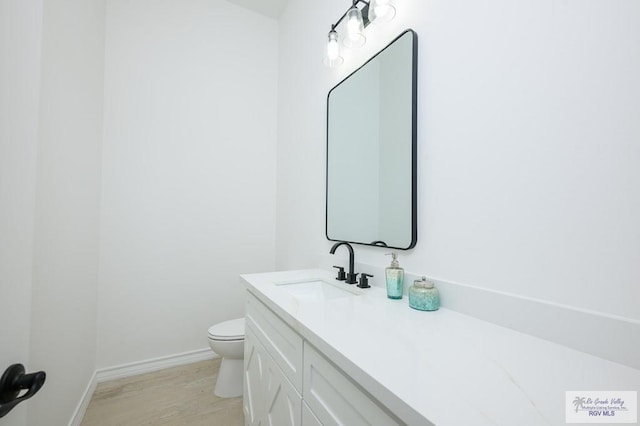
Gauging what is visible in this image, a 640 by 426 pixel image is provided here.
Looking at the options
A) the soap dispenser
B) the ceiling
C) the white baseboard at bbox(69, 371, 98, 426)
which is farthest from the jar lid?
the ceiling

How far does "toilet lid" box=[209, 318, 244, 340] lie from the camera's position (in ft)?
5.64

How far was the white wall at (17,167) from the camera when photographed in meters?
0.48

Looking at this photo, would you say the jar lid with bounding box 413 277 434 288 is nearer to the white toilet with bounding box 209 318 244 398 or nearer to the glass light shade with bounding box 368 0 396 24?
the glass light shade with bounding box 368 0 396 24

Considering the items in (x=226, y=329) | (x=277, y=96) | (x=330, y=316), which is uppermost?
Answer: (x=277, y=96)

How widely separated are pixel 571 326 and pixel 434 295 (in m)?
0.35

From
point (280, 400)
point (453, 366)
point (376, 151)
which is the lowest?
point (280, 400)

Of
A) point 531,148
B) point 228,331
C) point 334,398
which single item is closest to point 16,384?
point 334,398

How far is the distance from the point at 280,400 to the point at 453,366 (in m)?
0.70

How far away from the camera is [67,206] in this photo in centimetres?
133

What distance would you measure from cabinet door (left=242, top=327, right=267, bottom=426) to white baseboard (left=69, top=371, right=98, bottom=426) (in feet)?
3.14

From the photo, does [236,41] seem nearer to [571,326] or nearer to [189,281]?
[189,281]

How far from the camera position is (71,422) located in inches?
55.2

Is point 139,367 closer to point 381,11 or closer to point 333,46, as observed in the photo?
point 333,46

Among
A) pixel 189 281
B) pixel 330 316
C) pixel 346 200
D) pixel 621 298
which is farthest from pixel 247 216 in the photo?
pixel 621 298
